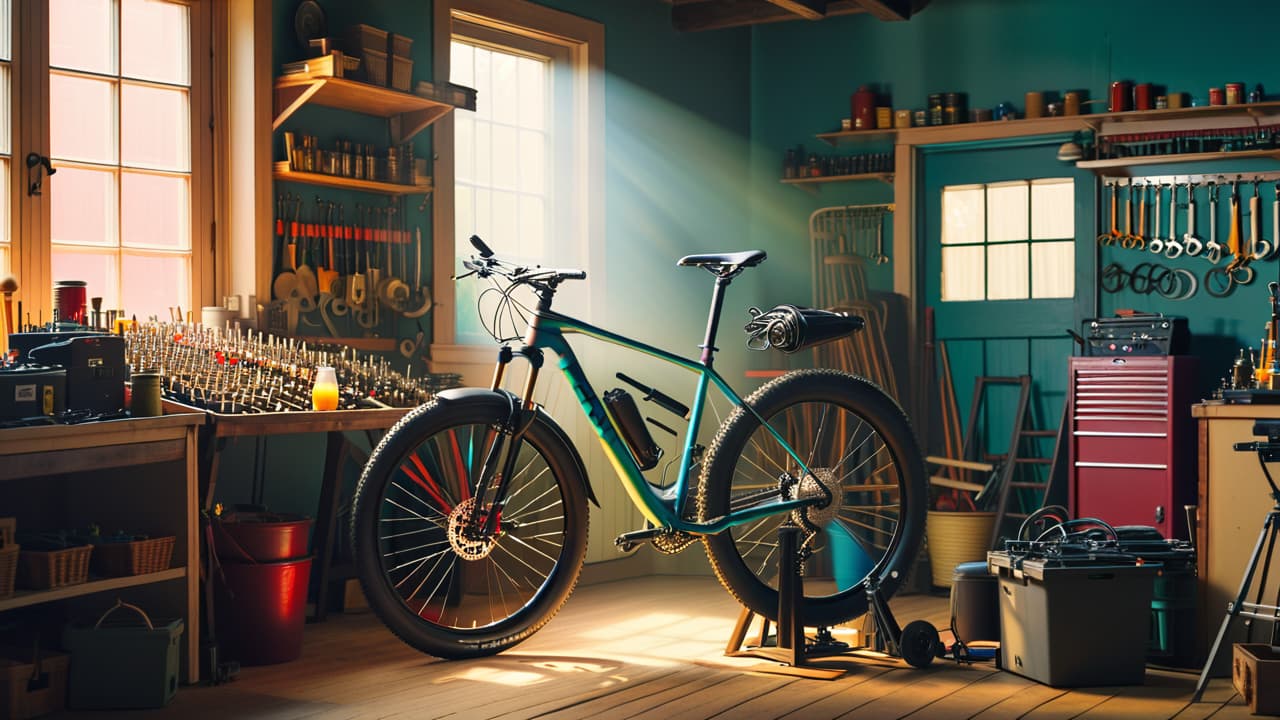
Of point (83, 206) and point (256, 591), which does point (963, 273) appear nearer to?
point (256, 591)

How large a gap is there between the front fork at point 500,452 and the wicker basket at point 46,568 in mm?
1049

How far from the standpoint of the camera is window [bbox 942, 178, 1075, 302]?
6.37 meters

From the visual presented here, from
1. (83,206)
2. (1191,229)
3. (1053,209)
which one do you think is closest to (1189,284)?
(1191,229)

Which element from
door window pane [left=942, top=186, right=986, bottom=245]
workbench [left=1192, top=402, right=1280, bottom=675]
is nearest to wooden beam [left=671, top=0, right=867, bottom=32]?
door window pane [left=942, top=186, right=986, bottom=245]

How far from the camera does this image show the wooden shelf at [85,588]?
3.40 m

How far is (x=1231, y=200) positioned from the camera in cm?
593

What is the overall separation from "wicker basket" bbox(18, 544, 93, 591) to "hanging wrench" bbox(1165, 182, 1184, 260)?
4667mm

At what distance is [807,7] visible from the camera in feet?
20.5

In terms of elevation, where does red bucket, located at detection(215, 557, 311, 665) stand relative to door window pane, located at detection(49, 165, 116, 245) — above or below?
below

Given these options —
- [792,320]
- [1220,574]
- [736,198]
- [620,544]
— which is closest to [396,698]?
[620,544]

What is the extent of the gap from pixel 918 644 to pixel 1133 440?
2110mm

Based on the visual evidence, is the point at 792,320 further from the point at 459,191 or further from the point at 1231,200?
the point at 1231,200

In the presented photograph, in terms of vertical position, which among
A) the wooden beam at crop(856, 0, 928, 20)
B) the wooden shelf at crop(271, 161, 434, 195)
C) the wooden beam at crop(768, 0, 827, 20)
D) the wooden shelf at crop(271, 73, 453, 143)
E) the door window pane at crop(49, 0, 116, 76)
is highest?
the wooden beam at crop(856, 0, 928, 20)

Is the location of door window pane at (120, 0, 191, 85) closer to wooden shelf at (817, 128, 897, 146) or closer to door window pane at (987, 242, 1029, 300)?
wooden shelf at (817, 128, 897, 146)
